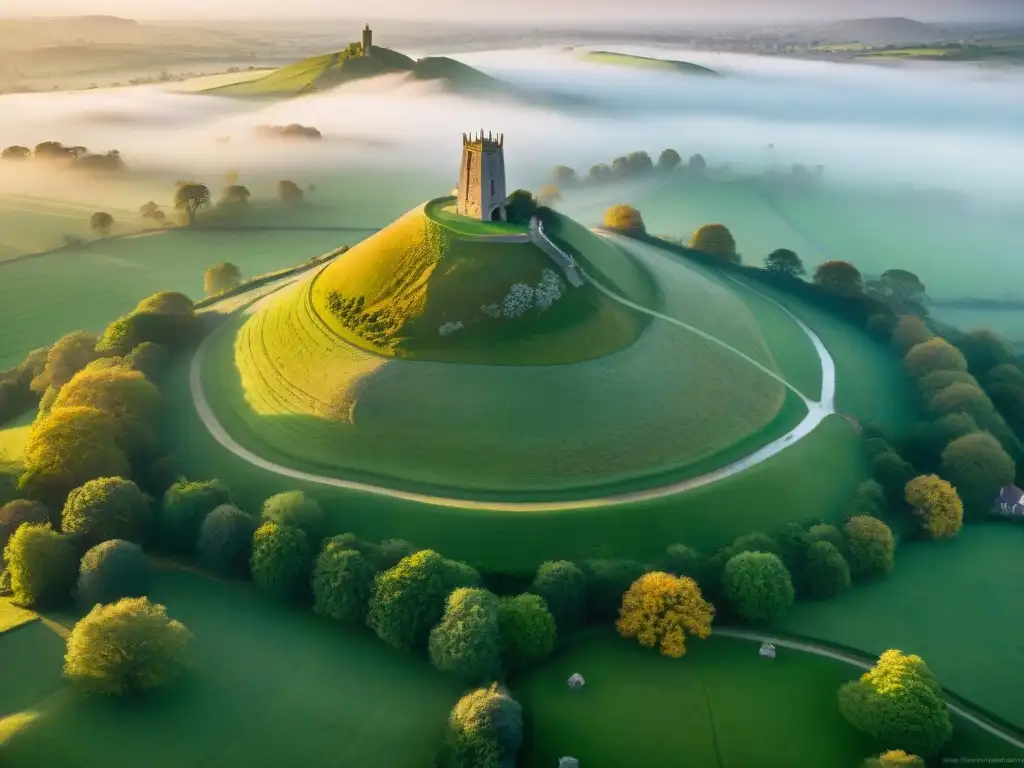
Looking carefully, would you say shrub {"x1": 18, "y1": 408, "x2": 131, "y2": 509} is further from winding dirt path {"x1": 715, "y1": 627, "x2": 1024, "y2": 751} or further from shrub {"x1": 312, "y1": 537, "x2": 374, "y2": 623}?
winding dirt path {"x1": 715, "y1": 627, "x2": 1024, "y2": 751}

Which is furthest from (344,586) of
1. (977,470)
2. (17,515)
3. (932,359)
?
(932,359)

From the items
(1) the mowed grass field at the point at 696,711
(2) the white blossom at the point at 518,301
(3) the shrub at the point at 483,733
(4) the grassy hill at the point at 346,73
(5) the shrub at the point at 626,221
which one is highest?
(4) the grassy hill at the point at 346,73

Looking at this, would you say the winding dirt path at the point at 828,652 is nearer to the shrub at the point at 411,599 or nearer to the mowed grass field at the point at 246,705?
the shrub at the point at 411,599

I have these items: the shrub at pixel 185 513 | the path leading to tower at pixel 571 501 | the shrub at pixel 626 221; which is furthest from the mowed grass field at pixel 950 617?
the shrub at pixel 626 221

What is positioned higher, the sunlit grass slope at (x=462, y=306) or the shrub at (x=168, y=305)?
the sunlit grass slope at (x=462, y=306)

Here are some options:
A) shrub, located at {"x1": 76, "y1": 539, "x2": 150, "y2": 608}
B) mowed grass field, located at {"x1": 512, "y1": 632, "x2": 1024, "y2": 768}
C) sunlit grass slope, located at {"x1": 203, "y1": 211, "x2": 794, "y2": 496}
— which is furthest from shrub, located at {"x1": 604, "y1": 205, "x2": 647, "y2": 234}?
shrub, located at {"x1": 76, "y1": 539, "x2": 150, "y2": 608}

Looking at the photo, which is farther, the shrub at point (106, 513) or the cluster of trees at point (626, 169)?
the cluster of trees at point (626, 169)
